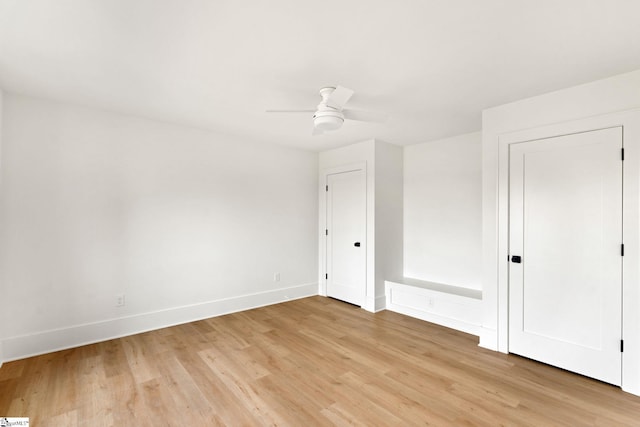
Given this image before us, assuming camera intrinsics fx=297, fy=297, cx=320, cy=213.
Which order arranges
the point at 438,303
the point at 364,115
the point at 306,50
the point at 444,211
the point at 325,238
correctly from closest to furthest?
1. the point at 306,50
2. the point at 364,115
3. the point at 438,303
4. the point at 444,211
5. the point at 325,238

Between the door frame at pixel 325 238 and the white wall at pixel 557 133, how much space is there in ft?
5.11

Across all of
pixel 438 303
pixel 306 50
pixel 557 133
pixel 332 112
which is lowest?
pixel 438 303

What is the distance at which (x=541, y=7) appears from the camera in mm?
1618

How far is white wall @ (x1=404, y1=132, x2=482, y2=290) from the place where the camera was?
4.00m

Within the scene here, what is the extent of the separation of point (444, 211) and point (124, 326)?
14.2ft

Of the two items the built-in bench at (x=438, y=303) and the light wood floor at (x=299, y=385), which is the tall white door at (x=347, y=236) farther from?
the light wood floor at (x=299, y=385)

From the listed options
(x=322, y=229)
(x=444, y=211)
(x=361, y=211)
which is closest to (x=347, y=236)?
(x=361, y=211)

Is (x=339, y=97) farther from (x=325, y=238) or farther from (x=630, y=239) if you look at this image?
(x=325, y=238)

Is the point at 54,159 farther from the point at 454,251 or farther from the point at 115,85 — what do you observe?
the point at 454,251

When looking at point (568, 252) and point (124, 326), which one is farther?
point (124, 326)

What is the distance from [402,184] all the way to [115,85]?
12.7ft

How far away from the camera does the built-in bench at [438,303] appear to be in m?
3.51

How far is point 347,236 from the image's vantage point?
4715 millimetres

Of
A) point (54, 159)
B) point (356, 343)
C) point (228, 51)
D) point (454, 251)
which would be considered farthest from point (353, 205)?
point (54, 159)
